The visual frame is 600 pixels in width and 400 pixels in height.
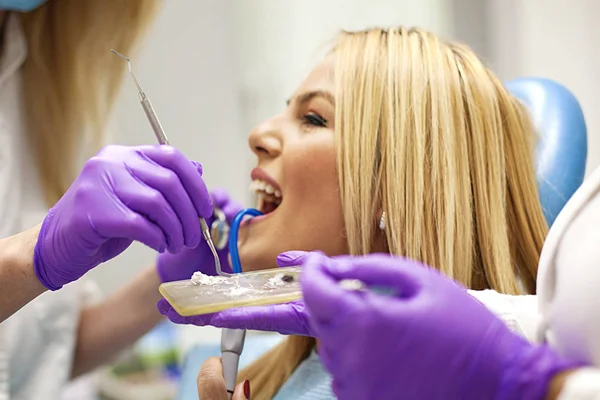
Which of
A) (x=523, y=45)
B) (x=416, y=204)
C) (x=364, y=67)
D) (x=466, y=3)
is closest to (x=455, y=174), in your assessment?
(x=416, y=204)

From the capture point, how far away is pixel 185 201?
3.47 ft

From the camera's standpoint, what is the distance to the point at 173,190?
3.42 ft

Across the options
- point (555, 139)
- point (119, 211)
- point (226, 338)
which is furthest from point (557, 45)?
point (119, 211)

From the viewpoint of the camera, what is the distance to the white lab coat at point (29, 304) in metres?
1.51

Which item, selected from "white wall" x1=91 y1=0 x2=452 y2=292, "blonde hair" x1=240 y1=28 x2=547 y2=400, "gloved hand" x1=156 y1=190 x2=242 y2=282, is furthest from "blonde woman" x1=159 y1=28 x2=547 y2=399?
"white wall" x1=91 y1=0 x2=452 y2=292

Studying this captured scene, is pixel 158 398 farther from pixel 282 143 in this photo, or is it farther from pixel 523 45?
pixel 523 45

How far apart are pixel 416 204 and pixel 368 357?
67cm

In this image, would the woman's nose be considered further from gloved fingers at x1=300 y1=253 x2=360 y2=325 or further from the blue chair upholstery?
gloved fingers at x1=300 y1=253 x2=360 y2=325

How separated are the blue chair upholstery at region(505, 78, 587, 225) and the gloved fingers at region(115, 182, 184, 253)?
31.0 inches

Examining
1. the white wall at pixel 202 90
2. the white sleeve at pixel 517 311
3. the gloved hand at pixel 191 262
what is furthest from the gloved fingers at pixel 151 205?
the white wall at pixel 202 90

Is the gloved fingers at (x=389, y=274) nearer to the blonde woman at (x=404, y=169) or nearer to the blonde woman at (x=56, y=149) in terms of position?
the blonde woman at (x=404, y=169)

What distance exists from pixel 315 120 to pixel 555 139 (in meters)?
0.53

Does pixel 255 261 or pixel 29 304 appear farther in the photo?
pixel 29 304

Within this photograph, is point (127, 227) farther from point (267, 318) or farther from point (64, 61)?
point (64, 61)
